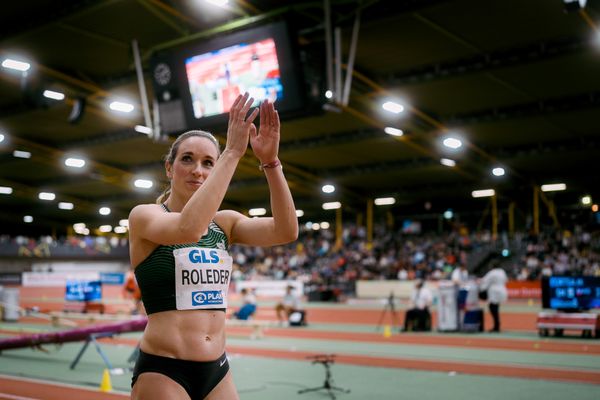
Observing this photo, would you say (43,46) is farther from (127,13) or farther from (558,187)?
(558,187)

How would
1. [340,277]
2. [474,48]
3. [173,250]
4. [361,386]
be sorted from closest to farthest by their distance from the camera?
[173,250] → [361,386] → [474,48] → [340,277]

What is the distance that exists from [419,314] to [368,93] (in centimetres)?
689

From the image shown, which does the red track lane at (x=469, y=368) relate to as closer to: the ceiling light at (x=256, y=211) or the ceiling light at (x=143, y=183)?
the ceiling light at (x=143, y=183)

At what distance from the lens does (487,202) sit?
46.0 meters

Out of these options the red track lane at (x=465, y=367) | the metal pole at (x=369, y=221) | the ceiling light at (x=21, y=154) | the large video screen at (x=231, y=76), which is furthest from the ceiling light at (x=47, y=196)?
the large video screen at (x=231, y=76)

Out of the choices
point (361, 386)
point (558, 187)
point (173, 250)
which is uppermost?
point (558, 187)

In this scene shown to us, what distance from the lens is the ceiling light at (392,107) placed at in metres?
22.0

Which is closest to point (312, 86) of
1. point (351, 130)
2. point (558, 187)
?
point (351, 130)

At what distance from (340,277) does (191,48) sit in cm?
2783

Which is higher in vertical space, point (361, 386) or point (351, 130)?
point (351, 130)

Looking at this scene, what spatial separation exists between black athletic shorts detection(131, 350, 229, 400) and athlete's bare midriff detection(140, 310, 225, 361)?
0.07 ft

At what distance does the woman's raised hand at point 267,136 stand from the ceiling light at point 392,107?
63.7ft

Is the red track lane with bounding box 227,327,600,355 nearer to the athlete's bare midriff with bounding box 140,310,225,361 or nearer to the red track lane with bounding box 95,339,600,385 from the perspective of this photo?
the red track lane with bounding box 95,339,600,385

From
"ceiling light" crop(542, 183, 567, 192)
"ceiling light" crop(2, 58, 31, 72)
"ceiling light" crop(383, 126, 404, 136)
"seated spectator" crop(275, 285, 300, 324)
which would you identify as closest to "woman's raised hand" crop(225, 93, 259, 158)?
"ceiling light" crop(2, 58, 31, 72)
